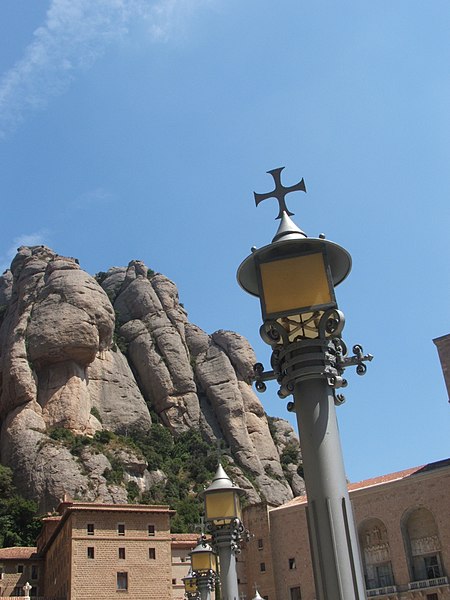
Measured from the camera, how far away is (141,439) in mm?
74812

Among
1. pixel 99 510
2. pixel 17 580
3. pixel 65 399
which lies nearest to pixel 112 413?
pixel 65 399

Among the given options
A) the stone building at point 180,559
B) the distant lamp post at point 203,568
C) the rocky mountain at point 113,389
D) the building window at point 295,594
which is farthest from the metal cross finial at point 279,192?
the rocky mountain at point 113,389

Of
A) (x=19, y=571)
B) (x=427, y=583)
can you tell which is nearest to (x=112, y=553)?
(x=19, y=571)

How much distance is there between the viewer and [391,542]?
4494cm

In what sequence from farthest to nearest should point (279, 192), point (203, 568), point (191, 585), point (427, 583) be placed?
point (427, 583) → point (191, 585) → point (203, 568) → point (279, 192)

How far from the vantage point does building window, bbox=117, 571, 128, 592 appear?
40562 mm

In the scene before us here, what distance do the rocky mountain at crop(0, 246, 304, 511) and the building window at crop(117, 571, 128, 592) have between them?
61.6 feet

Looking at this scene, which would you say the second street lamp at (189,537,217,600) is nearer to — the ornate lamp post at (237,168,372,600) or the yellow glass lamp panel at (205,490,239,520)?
the yellow glass lamp panel at (205,490,239,520)

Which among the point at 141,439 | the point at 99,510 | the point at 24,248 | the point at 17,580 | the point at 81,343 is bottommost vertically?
the point at 17,580

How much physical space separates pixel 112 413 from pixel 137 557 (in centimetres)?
3457

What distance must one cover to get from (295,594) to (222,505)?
41222 millimetres

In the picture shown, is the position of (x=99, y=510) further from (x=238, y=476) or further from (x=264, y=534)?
(x=238, y=476)

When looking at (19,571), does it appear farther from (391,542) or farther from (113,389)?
(113,389)

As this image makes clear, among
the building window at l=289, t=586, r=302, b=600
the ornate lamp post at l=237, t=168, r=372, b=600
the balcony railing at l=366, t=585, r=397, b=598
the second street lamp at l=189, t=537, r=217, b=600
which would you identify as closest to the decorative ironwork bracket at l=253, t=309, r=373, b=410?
the ornate lamp post at l=237, t=168, r=372, b=600
